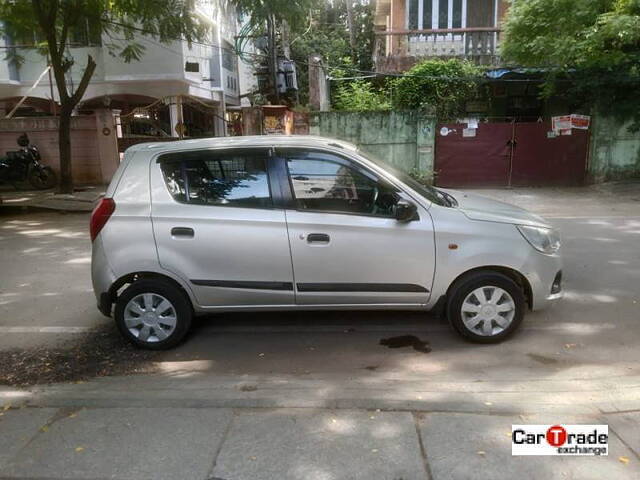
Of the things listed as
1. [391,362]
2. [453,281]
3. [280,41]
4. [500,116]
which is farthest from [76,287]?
[280,41]

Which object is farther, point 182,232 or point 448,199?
point 448,199

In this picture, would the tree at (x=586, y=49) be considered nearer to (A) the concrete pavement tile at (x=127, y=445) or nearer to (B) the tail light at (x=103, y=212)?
(B) the tail light at (x=103, y=212)

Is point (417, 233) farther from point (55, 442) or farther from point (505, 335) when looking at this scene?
point (55, 442)

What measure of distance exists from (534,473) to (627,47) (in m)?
13.7

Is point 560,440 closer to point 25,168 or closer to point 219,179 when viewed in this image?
point 219,179

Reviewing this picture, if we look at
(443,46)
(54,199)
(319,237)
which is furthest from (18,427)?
(443,46)

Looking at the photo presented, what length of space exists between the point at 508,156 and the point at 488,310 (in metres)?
10.4

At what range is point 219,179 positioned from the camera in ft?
14.3

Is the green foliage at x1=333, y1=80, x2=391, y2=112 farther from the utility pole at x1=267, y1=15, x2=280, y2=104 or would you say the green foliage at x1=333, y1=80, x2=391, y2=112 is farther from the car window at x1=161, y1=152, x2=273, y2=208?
the car window at x1=161, y1=152, x2=273, y2=208

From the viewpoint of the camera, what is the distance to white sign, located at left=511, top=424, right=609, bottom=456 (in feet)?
9.30

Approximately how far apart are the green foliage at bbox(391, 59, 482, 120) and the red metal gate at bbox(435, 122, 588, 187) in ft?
5.38

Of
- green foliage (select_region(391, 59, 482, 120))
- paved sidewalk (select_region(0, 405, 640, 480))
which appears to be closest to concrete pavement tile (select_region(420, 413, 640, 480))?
paved sidewalk (select_region(0, 405, 640, 480))

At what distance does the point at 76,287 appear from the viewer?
6254mm

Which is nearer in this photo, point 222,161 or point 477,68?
point 222,161
